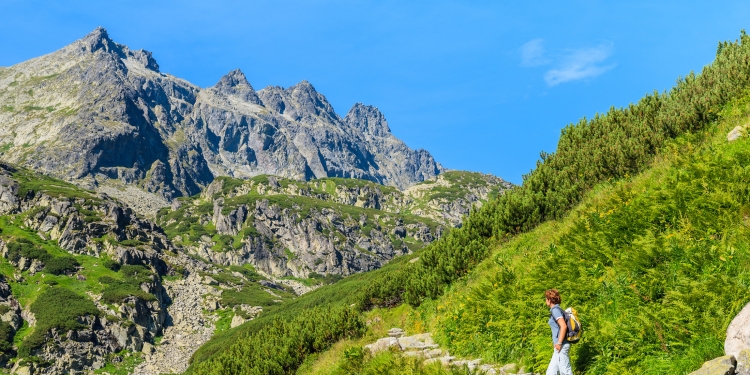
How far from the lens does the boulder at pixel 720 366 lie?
6719mm

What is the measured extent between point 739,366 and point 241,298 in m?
191

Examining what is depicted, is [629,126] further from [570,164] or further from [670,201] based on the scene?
[670,201]

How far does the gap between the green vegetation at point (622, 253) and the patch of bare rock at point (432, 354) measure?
409mm

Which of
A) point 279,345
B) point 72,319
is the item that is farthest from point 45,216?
point 279,345

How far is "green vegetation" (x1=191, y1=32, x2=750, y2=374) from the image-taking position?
879cm

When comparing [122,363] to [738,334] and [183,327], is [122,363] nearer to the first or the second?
[183,327]

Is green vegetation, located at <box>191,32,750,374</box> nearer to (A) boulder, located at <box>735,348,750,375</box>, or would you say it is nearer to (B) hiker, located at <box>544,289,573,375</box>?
(B) hiker, located at <box>544,289,573,375</box>

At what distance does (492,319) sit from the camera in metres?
13.5

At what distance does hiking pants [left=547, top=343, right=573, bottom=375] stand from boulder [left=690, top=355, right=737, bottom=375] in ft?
7.14

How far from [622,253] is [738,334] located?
4713 mm

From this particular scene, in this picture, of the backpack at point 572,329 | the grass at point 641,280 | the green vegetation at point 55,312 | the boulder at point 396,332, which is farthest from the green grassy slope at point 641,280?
the green vegetation at point 55,312

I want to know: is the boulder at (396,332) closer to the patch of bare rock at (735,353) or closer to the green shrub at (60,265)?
the patch of bare rock at (735,353)

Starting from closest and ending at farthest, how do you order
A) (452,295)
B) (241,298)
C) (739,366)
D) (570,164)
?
(739,366) → (452,295) → (570,164) → (241,298)

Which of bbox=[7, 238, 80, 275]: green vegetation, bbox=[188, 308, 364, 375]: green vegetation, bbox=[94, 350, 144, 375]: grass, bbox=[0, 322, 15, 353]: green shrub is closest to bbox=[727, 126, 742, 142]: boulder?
bbox=[188, 308, 364, 375]: green vegetation
